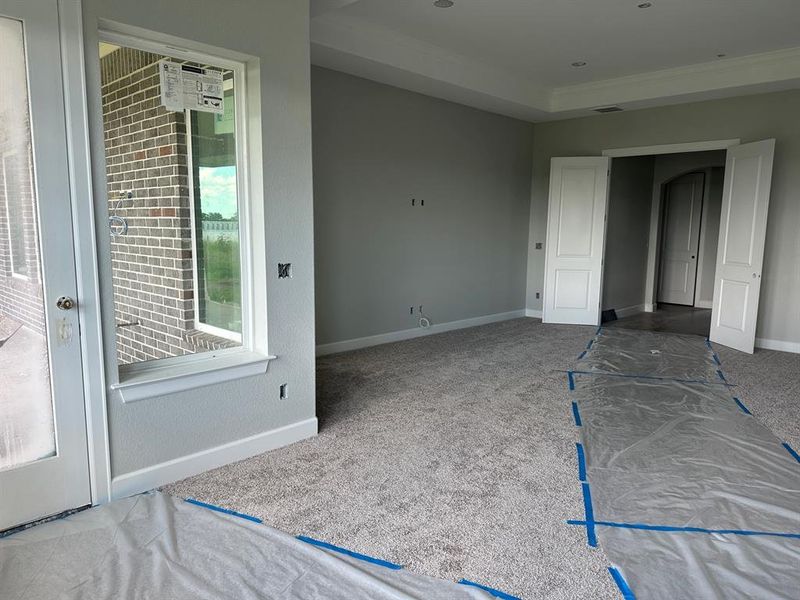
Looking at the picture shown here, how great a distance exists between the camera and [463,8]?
4.28 metres

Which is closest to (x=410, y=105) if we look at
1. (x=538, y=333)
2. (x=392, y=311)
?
(x=392, y=311)

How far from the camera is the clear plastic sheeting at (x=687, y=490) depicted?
2143 mm

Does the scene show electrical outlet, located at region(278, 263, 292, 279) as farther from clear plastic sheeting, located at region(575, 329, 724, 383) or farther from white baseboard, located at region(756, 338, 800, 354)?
white baseboard, located at region(756, 338, 800, 354)

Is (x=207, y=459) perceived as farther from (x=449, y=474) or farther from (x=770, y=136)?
(x=770, y=136)

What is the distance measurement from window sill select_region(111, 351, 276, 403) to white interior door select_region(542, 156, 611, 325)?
5096 millimetres

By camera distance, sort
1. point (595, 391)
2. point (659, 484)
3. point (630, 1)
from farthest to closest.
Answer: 1. point (595, 391)
2. point (630, 1)
3. point (659, 484)

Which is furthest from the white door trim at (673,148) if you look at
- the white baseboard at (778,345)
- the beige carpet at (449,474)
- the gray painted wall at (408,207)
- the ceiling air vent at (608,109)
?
the beige carpet at (449,474)

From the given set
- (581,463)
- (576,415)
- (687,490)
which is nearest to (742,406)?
(576,415)

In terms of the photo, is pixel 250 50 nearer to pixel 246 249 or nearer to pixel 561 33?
pixel 246 249

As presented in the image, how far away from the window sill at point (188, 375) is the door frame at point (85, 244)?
125 mm

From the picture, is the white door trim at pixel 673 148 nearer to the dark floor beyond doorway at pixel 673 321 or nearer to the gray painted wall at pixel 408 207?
the gray painted wall at pixel 408 207

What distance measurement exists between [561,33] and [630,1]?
776 millimetres

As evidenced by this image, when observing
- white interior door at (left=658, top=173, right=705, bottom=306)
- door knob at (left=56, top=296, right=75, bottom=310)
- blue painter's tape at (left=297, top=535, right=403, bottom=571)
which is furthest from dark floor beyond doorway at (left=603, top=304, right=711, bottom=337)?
door knob at (left=56, top=296, right=75, bottom=310)

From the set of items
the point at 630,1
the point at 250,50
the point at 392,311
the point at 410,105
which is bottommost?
the point at 392,311
